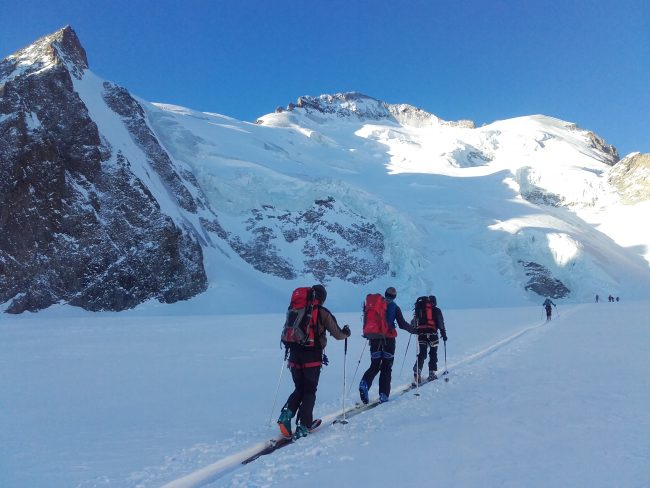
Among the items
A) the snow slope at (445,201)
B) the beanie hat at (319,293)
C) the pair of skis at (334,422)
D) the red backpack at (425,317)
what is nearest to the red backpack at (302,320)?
the beanie hat at (319,293)

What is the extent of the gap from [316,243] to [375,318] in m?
50.2

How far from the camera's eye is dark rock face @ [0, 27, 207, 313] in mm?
39156

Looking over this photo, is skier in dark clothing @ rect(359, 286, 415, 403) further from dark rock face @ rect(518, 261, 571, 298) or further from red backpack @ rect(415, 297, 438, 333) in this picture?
dark rock face @ rect(518, 261, 571, 298)

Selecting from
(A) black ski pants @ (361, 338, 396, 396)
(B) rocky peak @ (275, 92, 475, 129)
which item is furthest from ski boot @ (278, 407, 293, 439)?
(B) rocky peak @ (275, 92, 475, 129)

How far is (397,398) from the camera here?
332 inches

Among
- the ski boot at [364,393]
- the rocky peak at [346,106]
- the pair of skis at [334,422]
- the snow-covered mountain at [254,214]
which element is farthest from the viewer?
the rocky peak at [346,106]

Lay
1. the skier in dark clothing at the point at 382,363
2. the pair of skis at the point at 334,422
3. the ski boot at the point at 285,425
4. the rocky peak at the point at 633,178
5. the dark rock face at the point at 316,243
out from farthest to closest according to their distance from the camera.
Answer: the rocky peak at the point at 633,178 → the dark rock face at the point at 316,243 → the skier in dark clothing at the point at 382,363 → the ski boot at the point at 285,425 → the pair of skis at the point at 334,422

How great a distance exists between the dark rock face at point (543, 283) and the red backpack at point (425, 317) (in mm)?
49145

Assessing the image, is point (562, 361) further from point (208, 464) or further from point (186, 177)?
point (186, 177)

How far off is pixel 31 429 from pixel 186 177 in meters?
55.2

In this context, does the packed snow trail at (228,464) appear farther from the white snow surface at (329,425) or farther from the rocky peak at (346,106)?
the rocky peak at (346,106)

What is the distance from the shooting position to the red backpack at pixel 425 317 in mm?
10461

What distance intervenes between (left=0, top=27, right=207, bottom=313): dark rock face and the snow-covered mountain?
4.5 inches

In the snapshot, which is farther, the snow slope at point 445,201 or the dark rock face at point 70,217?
the snow slope at point 445,201
